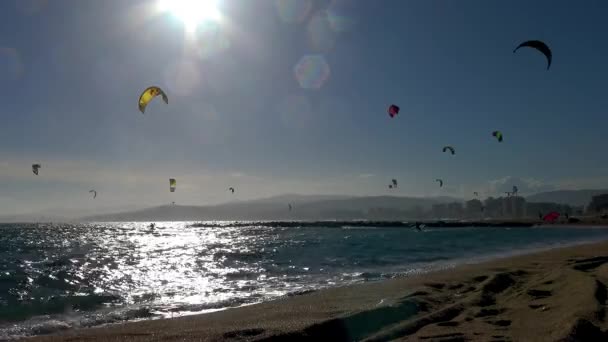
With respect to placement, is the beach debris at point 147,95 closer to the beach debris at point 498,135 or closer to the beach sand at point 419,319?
the beach sand at point 419,319

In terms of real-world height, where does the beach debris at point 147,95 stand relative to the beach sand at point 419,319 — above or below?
above

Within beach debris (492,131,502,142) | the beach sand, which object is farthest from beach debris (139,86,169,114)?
beach debris (492,131,502,142)

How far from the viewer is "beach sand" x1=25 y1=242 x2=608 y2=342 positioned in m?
4.97

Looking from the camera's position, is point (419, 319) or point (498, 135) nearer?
point (419, 319)

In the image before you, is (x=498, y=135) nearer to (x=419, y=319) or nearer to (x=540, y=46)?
(x=540, y=46)

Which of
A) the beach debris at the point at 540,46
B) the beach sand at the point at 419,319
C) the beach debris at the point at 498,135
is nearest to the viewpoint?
the beach sand at the point at 419,319

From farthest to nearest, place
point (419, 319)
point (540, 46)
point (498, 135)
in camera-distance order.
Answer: point (498, 135) < point (540, 46) < point (419, 319)

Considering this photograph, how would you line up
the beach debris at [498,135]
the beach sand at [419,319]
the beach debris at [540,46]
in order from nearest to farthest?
the beach sand at [419,319] < the beach debris at [540,46] < the beach debris at [498,135]

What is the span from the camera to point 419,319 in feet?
19.1

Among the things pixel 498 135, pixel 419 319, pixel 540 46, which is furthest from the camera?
pixel 498 135

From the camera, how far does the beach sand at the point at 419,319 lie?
4973mm

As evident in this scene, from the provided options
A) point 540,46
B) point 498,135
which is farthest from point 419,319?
Answer: point 498,135

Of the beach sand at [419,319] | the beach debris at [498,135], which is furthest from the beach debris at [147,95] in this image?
the beach debris at [498,135]

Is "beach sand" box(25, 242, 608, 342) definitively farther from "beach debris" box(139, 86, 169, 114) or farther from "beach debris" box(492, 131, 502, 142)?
"beach debris" box(492, 131, 502, 142)
